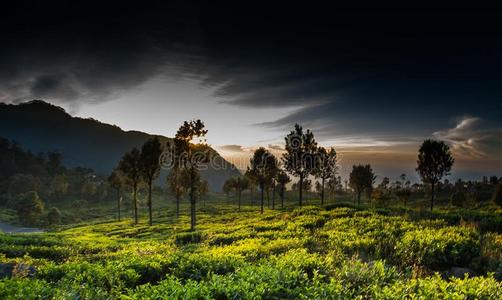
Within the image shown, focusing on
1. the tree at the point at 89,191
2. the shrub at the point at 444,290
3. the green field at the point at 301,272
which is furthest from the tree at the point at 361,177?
the tree at the point at 89,191

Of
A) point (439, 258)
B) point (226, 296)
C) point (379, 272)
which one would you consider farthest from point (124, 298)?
point (439, 258)

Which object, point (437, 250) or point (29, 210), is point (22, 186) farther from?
point (437, 250)

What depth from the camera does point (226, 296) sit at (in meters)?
7.86

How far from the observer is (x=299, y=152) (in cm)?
7350

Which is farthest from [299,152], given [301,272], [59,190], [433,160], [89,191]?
[59,190]

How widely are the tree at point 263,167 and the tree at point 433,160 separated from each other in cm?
3326

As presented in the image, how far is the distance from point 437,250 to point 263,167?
63.3 meters

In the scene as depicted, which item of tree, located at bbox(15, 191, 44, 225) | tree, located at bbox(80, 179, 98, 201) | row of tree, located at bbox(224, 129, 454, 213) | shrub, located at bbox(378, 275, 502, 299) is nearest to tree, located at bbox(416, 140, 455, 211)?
row of tree, located at bbox(224, 129, 454, 213)

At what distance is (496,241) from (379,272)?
11569mm

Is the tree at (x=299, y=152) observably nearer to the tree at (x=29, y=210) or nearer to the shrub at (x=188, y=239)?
the shrub at (x=188, y=239)

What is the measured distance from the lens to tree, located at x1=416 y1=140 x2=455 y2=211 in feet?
208

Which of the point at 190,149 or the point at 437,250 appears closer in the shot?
the point at 437,250

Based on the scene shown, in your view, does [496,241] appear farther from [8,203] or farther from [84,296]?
[8,203]

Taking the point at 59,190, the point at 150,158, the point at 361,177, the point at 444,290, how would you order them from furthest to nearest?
the point at 59,190, the point at 361,177, the point at 150,158, the point at 444,290
